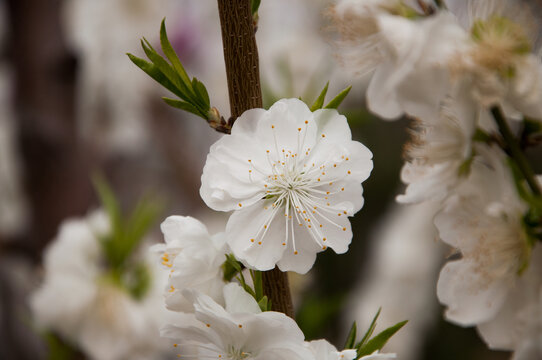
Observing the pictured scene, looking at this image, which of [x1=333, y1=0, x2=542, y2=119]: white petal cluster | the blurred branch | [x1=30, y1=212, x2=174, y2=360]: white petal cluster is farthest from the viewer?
the blurred branch

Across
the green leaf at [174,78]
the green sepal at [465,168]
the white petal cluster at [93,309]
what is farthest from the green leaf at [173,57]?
the white petal cluster at [93,309]

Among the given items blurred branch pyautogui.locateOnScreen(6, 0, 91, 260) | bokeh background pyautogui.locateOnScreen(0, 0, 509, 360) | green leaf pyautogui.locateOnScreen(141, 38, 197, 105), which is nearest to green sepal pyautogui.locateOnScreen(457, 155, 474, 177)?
bokeh background pyautogui.locateOnScreen(0, 0, 509, 360)

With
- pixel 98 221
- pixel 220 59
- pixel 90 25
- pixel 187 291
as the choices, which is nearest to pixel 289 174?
pixel 187 291

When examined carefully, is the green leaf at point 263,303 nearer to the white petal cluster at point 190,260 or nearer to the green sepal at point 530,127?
the white petal cluster at point 190,260

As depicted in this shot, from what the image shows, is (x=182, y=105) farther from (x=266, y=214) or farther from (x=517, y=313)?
(x=517, y=313)

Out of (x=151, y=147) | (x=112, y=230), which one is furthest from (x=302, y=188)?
(x=151, y=147)

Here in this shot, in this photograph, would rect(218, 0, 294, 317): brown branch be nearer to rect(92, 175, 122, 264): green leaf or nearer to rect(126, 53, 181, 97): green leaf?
rect(126, 53, 181, 97): green leaf

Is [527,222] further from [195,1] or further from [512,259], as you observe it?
[195,1]
